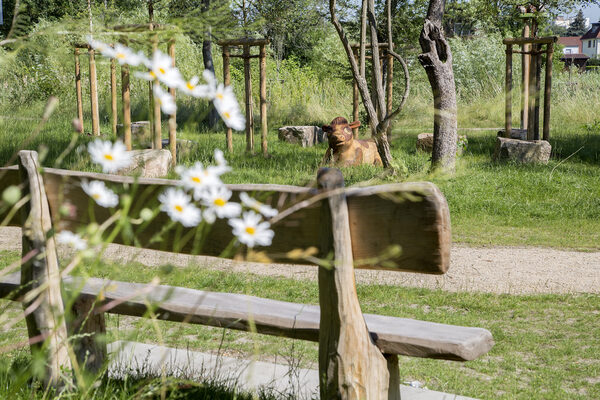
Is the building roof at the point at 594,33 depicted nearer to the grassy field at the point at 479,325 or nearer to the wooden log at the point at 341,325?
the grassy field at the point at 479,325

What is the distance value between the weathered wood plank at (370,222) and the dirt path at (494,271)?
3.11 meters

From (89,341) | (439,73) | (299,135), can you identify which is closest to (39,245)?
(89,341)

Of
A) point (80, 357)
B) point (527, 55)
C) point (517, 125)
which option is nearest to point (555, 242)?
point (80, 357)

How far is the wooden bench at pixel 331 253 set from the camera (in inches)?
69.1

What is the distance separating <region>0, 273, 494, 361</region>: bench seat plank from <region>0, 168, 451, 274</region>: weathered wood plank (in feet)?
0.73

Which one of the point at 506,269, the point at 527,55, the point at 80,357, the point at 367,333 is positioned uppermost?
the point at 527,55

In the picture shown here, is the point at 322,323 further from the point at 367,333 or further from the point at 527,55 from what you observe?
the point at 527,55

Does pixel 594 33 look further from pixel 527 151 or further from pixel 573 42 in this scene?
A: pixel 527 151

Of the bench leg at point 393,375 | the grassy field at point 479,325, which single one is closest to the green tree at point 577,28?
the grassy field at point 479,325

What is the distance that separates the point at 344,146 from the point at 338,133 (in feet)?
0.77

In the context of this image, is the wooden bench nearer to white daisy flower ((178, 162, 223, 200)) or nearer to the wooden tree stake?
white daisy flower ((178, 162, 223, 200))

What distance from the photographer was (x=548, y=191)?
863cm

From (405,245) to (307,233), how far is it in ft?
0.91

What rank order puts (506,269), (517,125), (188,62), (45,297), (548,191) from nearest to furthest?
(45,297) → (506,269) → (548,191) → (517,125) → (188,62)
